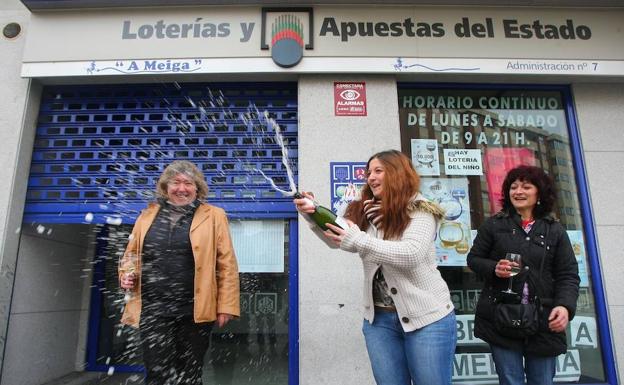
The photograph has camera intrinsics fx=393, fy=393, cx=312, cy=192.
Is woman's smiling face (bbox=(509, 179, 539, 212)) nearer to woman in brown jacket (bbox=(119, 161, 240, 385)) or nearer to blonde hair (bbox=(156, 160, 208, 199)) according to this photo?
woman in brown jacket (bbox=(119, 161, 240, 385))

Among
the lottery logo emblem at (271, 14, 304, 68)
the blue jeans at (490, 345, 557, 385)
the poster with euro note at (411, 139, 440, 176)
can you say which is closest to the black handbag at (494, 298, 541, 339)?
the blue jeans at (490, 345, 557, 385)

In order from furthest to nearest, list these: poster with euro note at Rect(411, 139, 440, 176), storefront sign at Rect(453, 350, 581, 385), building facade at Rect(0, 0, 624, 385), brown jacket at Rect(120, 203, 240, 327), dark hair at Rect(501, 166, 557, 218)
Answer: poster with euro note at Rect(411, 139, 440, 176)
building facade at Rect(0, 0, 624, 385)
storefront sign at Rect(453, 350, 581, 385)
brown jacket at Rect(120, 203, 240, 327)
dark hair at Rect(501, 166, 557, 218)

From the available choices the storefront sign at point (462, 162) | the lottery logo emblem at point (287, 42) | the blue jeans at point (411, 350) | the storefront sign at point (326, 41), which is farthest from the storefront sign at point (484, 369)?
the lottery logo emblem at point (287, 42)

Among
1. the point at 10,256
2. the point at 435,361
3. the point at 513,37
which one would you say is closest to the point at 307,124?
the point at 513,37

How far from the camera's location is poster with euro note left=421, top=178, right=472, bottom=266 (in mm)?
4254

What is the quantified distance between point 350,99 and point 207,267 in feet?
8.17

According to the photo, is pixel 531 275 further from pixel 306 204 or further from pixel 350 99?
pixel 350 99

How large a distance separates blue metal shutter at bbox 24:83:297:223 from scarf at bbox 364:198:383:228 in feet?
6.58

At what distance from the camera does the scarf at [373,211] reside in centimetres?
222

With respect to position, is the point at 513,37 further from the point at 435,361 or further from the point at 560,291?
the point at 435,361

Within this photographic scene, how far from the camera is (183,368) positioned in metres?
2.74

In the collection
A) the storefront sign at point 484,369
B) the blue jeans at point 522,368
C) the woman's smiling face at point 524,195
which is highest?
the woman's smiling face at point 524,195

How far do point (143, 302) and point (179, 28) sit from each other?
3.11m

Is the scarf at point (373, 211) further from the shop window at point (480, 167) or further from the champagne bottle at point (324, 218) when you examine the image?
the shop window at point (480, 167)
